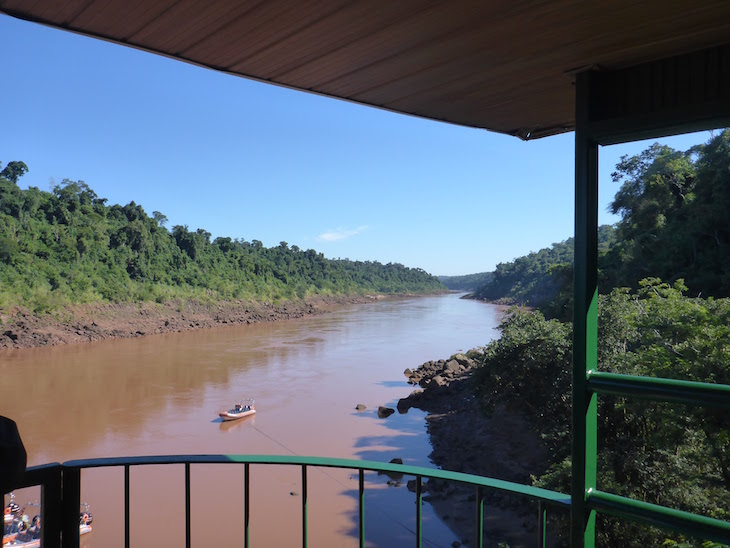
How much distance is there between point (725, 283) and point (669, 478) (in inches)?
176

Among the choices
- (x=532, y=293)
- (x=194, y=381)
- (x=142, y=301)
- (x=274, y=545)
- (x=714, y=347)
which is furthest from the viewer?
(x=532, y=293)

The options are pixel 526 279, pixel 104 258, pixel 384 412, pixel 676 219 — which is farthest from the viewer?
pixel 526 279

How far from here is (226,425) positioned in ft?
34.3

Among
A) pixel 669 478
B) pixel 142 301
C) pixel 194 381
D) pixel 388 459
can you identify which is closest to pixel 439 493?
pixel 388 459

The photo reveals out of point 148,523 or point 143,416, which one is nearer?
point 148,523

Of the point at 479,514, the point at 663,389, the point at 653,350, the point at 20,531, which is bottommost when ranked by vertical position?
the point at 20,531

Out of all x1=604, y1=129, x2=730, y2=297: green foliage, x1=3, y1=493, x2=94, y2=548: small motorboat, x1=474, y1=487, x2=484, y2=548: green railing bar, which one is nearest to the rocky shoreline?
x1=604, y1=129, x2=730, y2=297: green foliage

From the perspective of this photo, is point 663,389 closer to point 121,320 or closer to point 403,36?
point 403,36

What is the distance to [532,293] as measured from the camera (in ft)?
105

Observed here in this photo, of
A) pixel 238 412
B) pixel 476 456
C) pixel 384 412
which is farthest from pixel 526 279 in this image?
pixel 476 456

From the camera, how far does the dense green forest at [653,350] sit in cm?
483

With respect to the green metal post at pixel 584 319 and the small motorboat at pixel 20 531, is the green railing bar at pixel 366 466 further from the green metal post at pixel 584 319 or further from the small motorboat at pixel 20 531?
the small motorboat at pixel 20 531

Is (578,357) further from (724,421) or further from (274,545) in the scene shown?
(274,545)

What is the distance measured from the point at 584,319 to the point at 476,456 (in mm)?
7501
